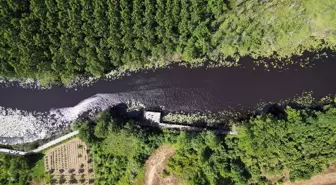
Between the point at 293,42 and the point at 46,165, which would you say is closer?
the point at 293,42

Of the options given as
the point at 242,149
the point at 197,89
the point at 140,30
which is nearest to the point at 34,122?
the point at 140,30

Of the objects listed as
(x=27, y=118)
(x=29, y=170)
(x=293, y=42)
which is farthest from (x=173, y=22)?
(x=29, y=170)

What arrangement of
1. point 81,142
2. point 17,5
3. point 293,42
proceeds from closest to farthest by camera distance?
point 17,5
point 293,42
point 81,142

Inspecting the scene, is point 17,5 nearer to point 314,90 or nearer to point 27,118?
point 27,118

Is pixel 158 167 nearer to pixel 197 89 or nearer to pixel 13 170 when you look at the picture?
pixel 197 89

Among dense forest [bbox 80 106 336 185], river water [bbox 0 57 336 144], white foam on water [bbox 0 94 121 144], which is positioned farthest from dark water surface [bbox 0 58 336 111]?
dense forest [bbox 80 106 336 185]

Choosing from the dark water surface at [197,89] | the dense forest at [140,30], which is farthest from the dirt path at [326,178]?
the dense forest at [140,30]

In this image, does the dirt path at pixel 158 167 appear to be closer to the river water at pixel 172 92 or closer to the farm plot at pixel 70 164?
the river water at pixel 172 92
